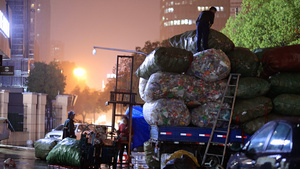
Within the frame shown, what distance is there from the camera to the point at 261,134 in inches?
282

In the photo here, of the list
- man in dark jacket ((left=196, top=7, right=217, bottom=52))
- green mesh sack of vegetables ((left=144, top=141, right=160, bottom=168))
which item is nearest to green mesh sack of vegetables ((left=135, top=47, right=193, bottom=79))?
man in dark jacket ((left=196, top=7, right=217, bottom=52))

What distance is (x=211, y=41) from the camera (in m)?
13.3

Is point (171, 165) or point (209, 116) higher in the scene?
point (209, 116)

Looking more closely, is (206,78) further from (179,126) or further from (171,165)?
(171,165)

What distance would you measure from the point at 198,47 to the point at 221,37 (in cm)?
69

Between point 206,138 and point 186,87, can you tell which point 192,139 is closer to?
point 206,138

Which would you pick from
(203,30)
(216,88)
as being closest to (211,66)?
(216,88)

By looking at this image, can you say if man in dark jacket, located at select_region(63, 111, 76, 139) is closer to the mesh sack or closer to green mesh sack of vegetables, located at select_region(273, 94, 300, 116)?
the mesh sack

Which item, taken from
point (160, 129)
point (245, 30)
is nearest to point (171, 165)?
point (160, 129)

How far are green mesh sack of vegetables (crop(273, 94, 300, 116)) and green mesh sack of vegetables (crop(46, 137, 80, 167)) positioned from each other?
228 inches

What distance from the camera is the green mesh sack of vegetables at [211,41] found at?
1322cm

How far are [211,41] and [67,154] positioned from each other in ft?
17.4

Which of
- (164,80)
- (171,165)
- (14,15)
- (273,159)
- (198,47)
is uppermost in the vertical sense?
(14,15)

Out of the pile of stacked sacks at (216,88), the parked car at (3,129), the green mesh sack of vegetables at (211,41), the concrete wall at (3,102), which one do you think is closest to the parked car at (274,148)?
the pile of stacked sacks at (216,88)
